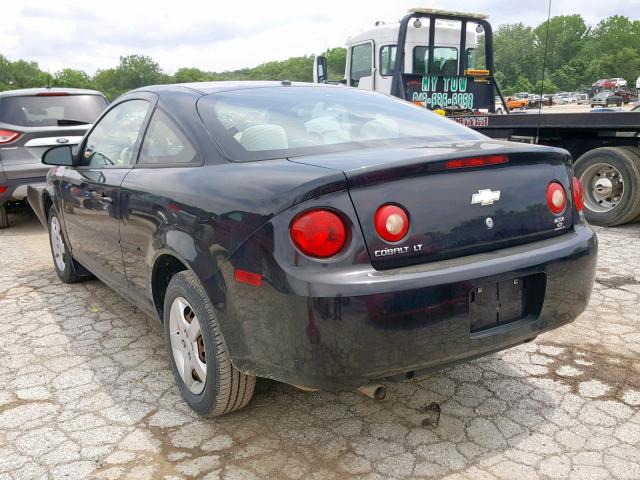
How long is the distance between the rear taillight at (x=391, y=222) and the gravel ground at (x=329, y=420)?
3.06 ft

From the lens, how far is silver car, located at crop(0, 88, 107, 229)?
7.16 meters

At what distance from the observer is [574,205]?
8.98 feet

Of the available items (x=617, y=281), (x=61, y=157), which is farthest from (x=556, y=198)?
(x=61, y=157)

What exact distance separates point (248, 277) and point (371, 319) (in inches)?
19.1

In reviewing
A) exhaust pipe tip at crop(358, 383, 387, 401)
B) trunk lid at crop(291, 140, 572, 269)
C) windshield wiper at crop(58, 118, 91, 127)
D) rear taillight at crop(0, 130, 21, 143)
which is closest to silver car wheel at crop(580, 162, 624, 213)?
trunk lid at crop(291, 140, 572, 269)

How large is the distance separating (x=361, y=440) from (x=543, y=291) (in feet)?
3.22

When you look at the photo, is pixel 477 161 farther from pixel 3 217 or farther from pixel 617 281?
pixel 3 217

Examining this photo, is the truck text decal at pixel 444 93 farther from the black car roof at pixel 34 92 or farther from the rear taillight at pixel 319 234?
the rear taillight at pixel 319 234

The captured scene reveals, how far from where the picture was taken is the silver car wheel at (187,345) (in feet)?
8.97

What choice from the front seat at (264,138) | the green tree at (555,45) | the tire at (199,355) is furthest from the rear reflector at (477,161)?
the green tree at (555,45)

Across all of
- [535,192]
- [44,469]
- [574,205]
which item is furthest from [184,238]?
[574,205]

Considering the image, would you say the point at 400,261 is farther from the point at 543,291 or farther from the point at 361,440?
the point at 361,440

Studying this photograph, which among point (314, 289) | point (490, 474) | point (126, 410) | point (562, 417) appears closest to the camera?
point (314, 289)

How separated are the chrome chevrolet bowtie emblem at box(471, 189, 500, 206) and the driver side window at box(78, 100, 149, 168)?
191 centimetres
